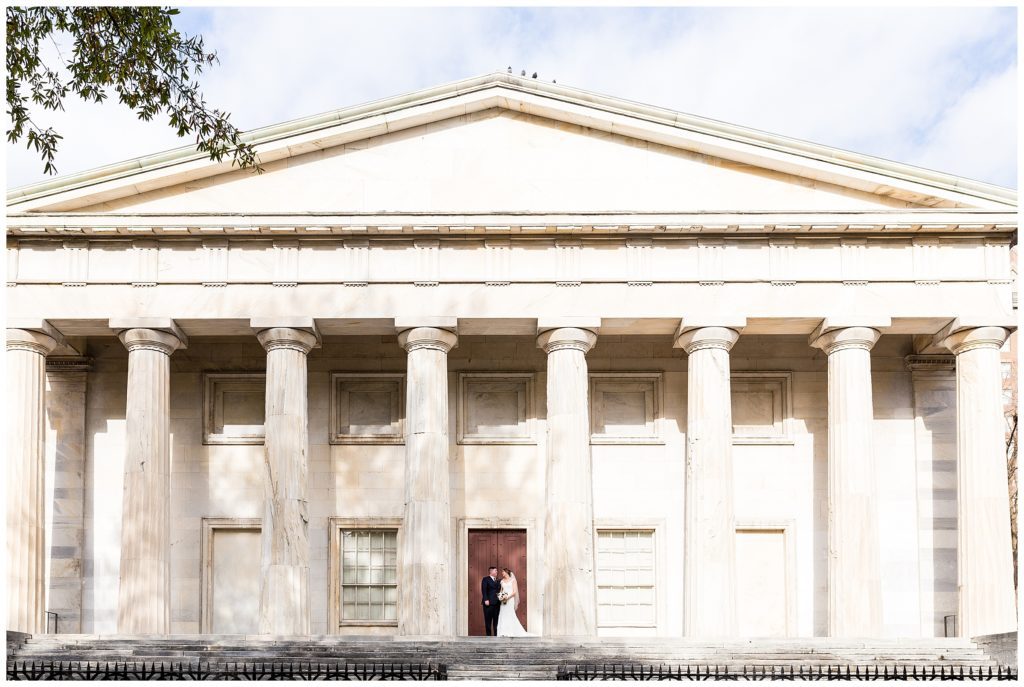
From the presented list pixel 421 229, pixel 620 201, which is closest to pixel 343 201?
pixel 421 229

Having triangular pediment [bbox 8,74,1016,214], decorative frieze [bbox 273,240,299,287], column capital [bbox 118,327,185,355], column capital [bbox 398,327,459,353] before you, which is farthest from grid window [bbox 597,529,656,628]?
column capital [bbox 118,327,185,355]

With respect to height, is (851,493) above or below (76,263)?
below

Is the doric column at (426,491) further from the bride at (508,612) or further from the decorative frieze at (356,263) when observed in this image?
the decorative frieze at (356,263)

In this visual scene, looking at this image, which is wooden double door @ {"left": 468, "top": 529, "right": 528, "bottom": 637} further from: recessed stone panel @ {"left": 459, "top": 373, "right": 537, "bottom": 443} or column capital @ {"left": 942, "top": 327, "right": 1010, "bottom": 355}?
column capital @ {"left": 942, "top": 327, "right": 1010, "bottom": 355}

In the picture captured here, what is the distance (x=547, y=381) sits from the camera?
Result: 31.3m

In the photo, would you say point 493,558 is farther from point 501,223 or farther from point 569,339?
point 501,223

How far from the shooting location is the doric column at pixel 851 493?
2914cm

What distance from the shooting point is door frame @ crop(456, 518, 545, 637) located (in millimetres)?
33062

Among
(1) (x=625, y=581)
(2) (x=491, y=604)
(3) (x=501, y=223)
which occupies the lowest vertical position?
(2) (x=491, y=604)

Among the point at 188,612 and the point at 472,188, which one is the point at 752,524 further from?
the point at 188,612

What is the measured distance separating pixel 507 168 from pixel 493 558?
31.0 feet

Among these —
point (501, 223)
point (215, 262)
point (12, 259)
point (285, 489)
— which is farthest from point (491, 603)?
point (12, 259)

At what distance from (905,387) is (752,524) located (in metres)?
5.16

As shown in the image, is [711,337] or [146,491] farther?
[711,337]
